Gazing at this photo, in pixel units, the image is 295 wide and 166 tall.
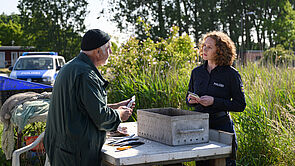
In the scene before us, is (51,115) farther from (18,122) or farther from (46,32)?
(46,32)

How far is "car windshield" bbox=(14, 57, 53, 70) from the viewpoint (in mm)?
16125

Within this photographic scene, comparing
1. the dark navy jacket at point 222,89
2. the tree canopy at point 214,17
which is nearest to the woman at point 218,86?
the dark navy jacket at point 222,89

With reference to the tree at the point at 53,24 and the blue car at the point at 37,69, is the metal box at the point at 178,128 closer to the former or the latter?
the blue car at the point at 37,69

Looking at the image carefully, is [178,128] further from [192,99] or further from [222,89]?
[222,89]

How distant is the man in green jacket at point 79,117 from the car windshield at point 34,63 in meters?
13.8

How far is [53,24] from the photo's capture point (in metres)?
34.6

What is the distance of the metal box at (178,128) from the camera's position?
287cm

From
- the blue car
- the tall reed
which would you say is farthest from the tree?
the tall reed

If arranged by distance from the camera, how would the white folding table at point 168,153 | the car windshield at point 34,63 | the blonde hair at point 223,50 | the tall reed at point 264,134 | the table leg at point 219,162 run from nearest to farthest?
the white folding table at point 168,153
the table leg at point 219,162
the blonde hair at point 223,50
the tall reed at point 264,134
the car windshield at point 34,63

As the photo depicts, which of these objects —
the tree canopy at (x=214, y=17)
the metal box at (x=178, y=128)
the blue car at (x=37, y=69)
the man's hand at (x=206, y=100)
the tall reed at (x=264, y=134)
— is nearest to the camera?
the metal box at (x=178, y=128)

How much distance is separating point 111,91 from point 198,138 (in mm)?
5433

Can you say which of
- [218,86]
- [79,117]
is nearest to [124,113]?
[79,117]

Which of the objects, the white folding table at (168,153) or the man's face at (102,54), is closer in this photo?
the white folding table at (168,153)

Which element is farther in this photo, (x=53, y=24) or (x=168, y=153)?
(x=53, y=24)
